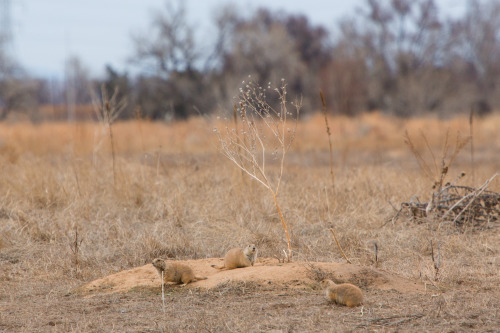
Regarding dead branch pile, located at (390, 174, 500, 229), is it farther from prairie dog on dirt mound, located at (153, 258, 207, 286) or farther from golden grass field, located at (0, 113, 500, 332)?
prairie dog on dirt mound, located at (153, 258, 207, 286)

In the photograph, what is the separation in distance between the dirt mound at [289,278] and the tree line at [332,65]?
21.1 metres

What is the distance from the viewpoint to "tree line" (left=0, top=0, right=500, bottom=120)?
99.3ft

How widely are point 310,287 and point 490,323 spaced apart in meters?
1.47

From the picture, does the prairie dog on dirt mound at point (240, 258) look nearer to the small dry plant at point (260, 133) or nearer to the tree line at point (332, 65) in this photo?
the small dry plant at point (260, 133)

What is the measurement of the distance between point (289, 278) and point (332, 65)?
28890 mm

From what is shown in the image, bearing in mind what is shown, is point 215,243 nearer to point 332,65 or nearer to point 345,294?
point 345,294

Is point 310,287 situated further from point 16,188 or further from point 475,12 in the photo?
point 475,12

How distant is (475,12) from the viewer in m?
38.9

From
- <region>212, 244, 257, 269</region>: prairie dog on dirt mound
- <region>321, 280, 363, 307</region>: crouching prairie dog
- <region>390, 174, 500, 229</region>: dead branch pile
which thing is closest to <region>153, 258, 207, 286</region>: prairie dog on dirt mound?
<region>212, 244, 257, 269</region>: prairie dog on dirt mound

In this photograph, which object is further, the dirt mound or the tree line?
the tree line

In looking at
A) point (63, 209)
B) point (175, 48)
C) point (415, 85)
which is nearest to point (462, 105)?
point (415, 85)

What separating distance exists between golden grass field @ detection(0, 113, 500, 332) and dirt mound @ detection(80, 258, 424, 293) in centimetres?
14

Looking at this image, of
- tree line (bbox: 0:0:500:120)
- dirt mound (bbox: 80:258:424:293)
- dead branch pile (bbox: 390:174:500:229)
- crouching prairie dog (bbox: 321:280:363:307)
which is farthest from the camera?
tree line (bbox: 0:0:500:120)

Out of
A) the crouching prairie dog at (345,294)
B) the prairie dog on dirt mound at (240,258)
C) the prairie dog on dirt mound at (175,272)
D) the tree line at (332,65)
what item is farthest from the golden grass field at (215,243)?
the tree line at (332,65)
